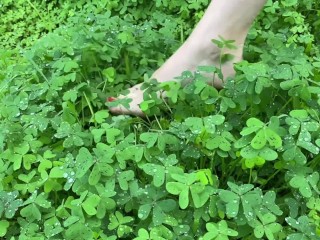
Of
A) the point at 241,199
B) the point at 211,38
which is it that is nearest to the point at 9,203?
the point at 241,199

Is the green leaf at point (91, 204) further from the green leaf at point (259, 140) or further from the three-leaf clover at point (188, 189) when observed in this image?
the green leaf at point (259, 140)

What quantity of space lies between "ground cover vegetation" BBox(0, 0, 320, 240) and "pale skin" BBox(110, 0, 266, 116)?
8 centimetres

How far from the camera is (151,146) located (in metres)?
1.76

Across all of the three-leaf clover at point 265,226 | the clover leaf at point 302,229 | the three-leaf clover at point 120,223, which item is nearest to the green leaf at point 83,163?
the three-leaf clover at point 120,223

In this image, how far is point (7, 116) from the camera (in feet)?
6.82

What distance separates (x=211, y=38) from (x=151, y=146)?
0.68 meters

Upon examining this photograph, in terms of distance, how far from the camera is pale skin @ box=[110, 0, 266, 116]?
7.09 feet

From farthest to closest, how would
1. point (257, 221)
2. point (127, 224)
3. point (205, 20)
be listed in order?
point (205, 20)
point (127, 224)
point (257, 221)

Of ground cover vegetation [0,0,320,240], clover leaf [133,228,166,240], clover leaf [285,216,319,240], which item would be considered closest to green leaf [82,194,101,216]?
ground cover vegetation [0,0,320,240]

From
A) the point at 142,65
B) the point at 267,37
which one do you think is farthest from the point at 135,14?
the point at 267,37

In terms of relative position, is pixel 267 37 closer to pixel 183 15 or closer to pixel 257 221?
pixel 183 15

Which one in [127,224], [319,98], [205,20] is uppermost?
[205,20]

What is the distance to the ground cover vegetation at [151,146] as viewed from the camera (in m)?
1.62

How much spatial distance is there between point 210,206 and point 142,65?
1.09 meters
